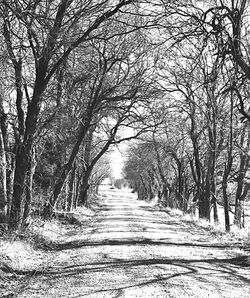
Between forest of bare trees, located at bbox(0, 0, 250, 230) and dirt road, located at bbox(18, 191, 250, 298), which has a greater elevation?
forest of bare trees, located at bbox(0, 0, 250, 230)

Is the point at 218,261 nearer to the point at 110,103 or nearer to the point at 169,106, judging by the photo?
the point at 110,103

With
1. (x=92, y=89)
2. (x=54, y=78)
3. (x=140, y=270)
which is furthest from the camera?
(x=92, y=89)

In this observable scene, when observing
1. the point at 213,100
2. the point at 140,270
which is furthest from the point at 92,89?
the point at 140,270

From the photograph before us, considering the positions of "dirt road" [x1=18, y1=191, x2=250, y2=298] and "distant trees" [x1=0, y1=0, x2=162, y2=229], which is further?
"distant trees" [x1=0, y1=0, x2=162, y2=229]

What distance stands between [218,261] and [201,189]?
1644 centimetres

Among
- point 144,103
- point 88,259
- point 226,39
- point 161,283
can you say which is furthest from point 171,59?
point 161,283

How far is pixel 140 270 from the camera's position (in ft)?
26.5

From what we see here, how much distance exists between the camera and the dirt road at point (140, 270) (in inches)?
260

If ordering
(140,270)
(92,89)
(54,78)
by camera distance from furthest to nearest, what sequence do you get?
(92,89), (54,78), (140,270)

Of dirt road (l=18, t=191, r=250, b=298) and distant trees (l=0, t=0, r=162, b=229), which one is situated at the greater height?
distant trees (l=0, t=0, r=162, b=229)

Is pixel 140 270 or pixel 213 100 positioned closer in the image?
pixel 140 270

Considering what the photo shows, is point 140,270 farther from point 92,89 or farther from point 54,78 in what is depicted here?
point 92,89

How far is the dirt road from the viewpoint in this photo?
661 centimetres

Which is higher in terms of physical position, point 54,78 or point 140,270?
point 54,78
